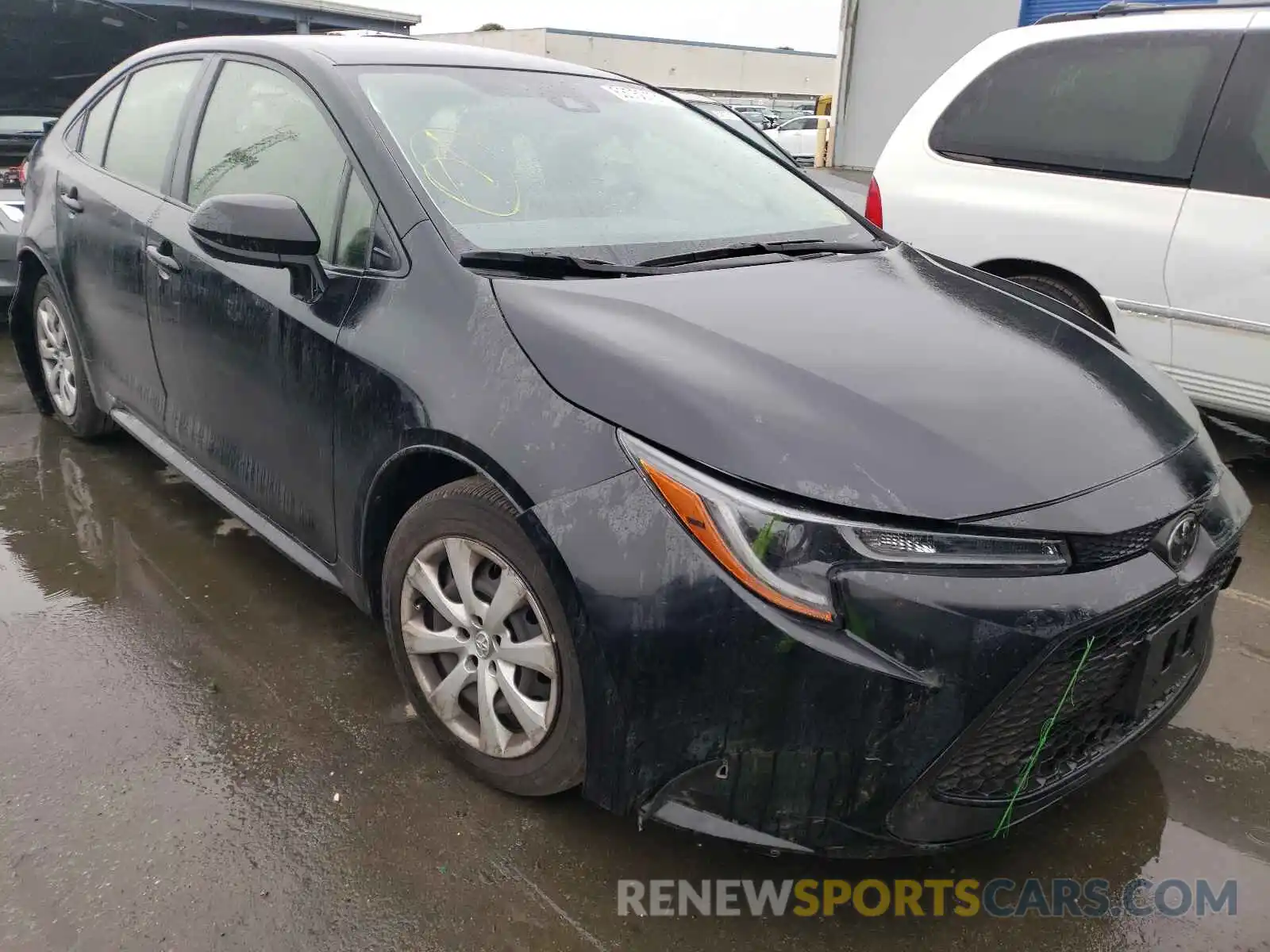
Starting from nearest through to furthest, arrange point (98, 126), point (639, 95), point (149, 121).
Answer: point (639, 95) → point (149, 121) → point (98, 126)

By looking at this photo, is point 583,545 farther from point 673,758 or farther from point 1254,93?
point 1254,93

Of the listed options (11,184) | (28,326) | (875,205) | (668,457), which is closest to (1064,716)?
(668,457)

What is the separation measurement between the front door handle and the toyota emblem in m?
2.75

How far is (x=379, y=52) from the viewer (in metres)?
2.79

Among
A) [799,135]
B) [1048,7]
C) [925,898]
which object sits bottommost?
[799,135]

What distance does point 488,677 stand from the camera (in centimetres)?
211

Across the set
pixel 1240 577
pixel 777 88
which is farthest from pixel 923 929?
pixel 777 88

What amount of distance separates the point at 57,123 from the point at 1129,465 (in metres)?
4.41

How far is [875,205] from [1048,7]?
8485 mm

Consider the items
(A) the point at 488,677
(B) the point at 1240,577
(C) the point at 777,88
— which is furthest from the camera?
(C) the point at 777,88

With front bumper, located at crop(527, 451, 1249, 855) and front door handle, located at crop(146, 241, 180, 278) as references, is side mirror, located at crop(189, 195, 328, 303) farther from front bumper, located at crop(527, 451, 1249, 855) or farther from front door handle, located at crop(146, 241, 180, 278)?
front bumper, located at crop(527, 451, 1249, 855)

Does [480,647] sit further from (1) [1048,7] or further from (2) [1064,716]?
(1) [1048,7]

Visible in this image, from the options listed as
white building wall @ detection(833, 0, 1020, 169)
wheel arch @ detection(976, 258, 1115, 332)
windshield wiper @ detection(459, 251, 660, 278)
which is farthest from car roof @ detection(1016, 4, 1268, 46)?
white building wall @ detection(833, 0, 1020, 169)

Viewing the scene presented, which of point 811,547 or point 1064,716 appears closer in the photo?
point 811,547
